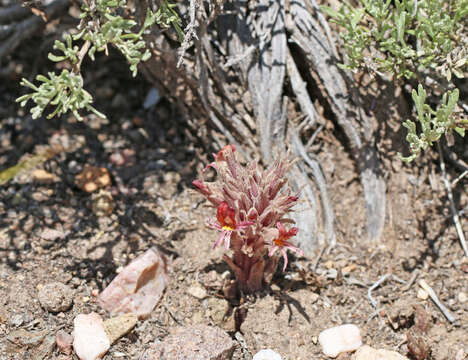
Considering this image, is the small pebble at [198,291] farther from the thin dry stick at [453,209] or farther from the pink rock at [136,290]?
the thin dry stick at [453,209]

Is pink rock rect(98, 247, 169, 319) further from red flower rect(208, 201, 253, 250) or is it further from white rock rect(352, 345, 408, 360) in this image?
white rock rect(352, 345, 408, 360)

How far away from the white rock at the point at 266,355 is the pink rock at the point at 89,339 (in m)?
0.81

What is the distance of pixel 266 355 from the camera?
2869 millimetres

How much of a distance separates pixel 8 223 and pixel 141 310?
107 cm

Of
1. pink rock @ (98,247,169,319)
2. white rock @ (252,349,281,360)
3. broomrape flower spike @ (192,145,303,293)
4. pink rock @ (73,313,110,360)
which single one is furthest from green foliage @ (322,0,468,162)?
pink rock @ (73,313,110,360)

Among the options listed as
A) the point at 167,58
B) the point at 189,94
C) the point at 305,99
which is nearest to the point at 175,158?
the point at 189,94

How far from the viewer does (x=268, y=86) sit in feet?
11.2

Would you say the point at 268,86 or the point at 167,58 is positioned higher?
the point at 167,58

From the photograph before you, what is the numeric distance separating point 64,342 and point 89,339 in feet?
0.42

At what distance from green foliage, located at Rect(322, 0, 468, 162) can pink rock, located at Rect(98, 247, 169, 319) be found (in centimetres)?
165

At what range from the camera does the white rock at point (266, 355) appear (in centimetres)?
286

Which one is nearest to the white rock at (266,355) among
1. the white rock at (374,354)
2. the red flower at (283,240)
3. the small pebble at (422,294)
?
the white rock at (374,354)

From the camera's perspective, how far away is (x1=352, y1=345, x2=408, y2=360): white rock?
9.24 feet

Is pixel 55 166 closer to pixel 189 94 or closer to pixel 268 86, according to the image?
pixel 189 94
